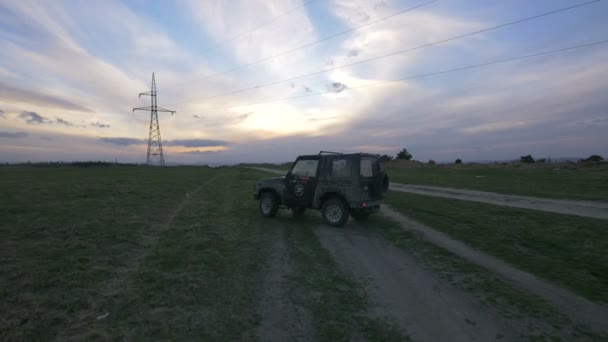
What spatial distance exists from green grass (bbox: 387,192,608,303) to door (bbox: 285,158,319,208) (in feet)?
12.8

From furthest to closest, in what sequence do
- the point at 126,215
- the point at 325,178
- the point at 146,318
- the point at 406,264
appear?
the point at 126,215
the point at 325,178
the point at 406,264
the point at 146,318

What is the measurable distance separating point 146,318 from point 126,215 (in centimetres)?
861

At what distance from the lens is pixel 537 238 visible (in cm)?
834

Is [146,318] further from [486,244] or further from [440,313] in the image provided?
[486,244]

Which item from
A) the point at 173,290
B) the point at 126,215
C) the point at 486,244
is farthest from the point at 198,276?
the point at 126,215

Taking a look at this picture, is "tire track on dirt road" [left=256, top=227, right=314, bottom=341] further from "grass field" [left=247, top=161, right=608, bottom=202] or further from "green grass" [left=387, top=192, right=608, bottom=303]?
"grass field" [left=247, top=161, right=608, bottom=202]

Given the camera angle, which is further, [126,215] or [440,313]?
[126,215]

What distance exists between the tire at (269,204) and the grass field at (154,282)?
1.40 m

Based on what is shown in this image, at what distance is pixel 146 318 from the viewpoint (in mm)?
4043

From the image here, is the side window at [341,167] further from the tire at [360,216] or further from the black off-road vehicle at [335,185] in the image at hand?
the tire at [360,216]

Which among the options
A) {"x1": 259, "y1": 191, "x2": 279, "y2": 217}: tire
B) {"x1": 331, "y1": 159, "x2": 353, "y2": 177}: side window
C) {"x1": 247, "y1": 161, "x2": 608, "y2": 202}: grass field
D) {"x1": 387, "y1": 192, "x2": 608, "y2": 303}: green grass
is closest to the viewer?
{"x1": 387, "y1": 192, "x2": 608, "y2": 303}: green grass

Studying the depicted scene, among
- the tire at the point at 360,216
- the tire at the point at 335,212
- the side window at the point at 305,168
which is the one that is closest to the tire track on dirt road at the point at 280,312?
the tire at the point at 335,212

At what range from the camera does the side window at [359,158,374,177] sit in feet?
32.1

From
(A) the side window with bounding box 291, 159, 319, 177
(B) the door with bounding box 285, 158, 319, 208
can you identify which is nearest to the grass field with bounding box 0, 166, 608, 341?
(B) the door with bounding box 285, 158, 319, 208
